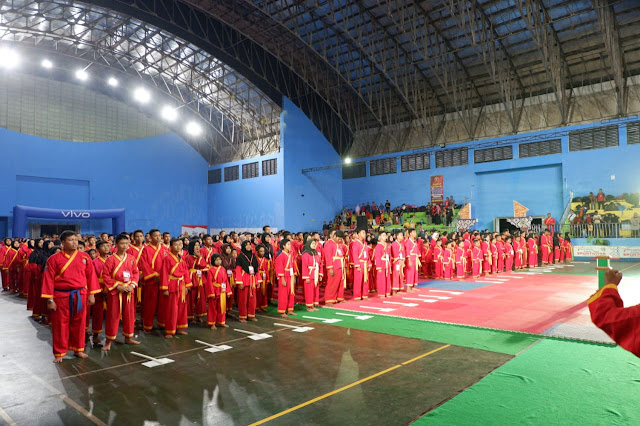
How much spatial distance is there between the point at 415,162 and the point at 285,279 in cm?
2166

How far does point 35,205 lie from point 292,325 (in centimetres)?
2531

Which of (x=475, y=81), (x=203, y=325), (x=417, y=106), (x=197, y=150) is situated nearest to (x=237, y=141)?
(x=197, y=150)

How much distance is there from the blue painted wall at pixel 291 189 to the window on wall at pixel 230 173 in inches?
12.9

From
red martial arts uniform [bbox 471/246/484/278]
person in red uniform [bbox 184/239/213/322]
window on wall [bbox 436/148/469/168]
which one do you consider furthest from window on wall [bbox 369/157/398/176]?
person in red uniform [bbox 184/239/213/322]

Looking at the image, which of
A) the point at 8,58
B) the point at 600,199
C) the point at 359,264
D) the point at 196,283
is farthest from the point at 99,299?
the point at 8,58

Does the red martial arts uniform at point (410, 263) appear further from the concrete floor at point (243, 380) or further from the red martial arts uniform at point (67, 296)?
the red martial arts uniform at point (67, 296)

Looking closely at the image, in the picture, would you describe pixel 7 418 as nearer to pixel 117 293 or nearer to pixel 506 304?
pixel 117 293

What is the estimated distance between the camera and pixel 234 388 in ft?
14.8

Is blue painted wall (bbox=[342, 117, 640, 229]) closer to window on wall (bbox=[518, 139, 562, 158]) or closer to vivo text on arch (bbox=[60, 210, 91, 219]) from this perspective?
window on wall (bbox=[518, 139, 562, 158])

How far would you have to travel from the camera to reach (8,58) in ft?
81.4

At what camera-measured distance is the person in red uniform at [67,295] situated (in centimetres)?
556

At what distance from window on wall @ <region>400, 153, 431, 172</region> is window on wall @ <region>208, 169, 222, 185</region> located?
14830 millimetres

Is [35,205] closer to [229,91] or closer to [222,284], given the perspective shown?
[229,91]

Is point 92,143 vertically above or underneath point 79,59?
underneath
